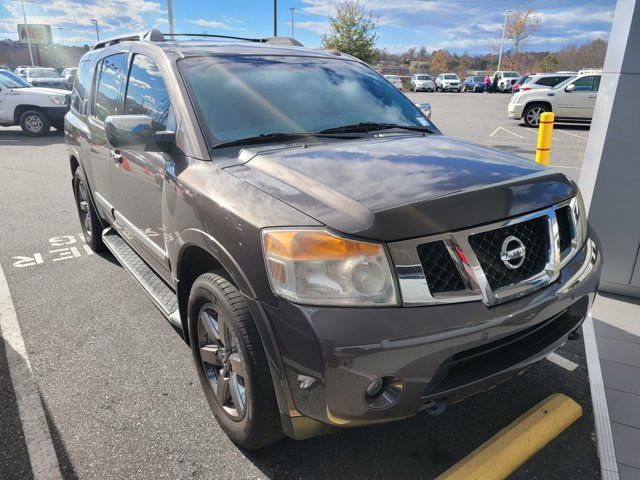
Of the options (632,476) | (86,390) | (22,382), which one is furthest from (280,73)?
(632,476)

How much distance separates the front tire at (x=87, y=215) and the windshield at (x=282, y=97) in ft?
7.80

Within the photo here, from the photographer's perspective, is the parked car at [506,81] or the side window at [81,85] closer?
the side window at [81,85]

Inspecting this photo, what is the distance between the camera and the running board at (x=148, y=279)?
2891 mm

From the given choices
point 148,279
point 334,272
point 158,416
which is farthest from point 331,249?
point 148,279

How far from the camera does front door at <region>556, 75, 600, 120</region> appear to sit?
15.4 m

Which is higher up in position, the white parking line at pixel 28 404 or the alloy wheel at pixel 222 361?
the alloy wheel at pixel 222 361

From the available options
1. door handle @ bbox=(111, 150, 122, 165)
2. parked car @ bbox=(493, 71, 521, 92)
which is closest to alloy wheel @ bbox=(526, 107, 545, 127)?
door handle @ bbox=(111, 150, 122, 165)

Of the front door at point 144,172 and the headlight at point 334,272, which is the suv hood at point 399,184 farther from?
the front door at point 144,172

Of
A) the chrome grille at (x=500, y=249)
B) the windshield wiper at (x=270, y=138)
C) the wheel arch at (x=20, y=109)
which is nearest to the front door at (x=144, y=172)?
the windshield wiper at (x=270, y=138)

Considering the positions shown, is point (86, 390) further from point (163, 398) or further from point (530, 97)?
point (530, 97)

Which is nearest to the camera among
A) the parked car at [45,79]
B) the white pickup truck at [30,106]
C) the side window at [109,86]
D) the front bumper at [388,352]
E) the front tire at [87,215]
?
the front bumper at [388,352]

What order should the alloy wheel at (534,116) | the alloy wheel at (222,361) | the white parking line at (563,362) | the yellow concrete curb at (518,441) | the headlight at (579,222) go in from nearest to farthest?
the yellow concrete curb at (518,441), the alloy wheel at (222,361), the headlight at (579,222), the white parking line at (563,362), the alloy wheel at (534,116)

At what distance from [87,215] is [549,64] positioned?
69.6 metres

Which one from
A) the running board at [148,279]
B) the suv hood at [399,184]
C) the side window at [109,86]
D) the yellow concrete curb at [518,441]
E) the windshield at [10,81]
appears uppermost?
the side window at [109,86]
